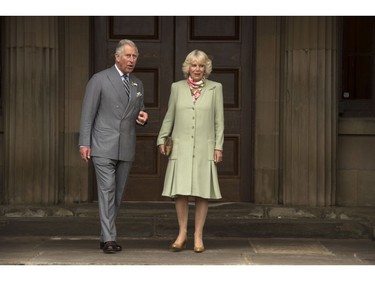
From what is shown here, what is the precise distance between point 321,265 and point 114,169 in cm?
205

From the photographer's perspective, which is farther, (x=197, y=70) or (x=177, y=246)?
(x=177, y=246)

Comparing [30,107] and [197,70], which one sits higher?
[197,70]

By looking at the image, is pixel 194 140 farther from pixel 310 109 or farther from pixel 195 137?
pixel 310 109

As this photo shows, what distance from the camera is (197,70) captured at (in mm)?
8469

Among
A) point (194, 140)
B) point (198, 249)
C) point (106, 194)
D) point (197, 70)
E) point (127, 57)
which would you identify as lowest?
point (198, 249)

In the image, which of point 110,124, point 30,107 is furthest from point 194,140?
point 30,107

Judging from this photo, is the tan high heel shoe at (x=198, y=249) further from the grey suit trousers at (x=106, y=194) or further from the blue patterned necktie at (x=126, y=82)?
the blue patterned necktie at (x=126, y=82)

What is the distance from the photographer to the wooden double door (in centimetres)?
1115

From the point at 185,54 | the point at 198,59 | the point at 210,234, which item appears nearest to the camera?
the point at 198,59

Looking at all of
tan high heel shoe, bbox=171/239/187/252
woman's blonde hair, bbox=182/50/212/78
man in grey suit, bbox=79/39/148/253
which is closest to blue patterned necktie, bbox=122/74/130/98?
man in grey suit, bbox=79/39/148/253

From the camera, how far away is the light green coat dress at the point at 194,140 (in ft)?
27.9

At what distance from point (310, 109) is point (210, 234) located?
191cm

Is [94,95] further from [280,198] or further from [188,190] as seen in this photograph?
[280,198]
